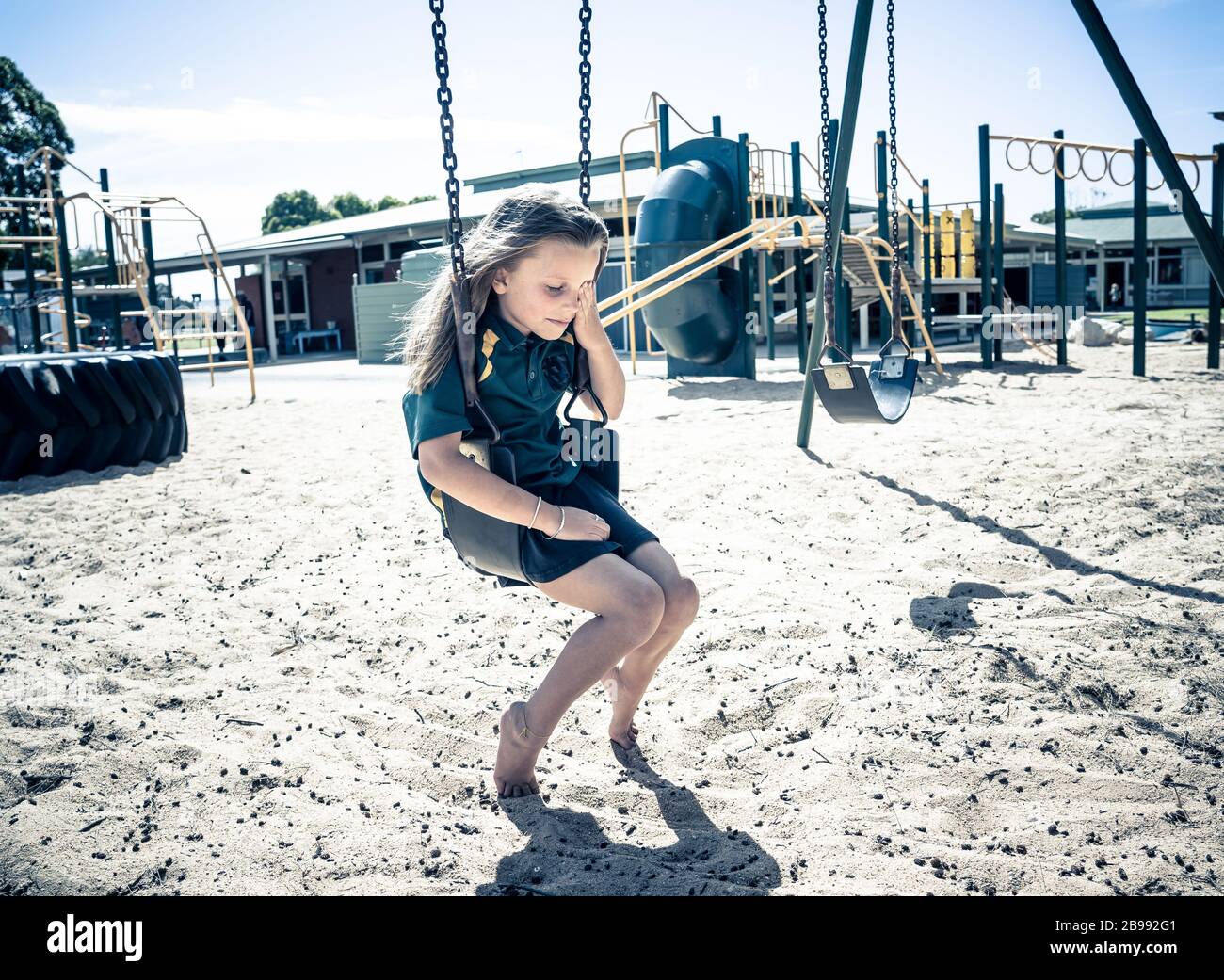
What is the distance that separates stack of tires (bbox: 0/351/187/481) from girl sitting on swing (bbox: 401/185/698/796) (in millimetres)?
5120

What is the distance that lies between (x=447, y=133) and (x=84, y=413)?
5.34 m

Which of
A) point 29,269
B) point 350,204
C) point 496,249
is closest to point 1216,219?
point 496,249

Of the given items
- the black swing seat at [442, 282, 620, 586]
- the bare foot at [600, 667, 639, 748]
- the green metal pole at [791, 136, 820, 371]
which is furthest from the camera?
the green metal pole at [791, 136, 820, 371]

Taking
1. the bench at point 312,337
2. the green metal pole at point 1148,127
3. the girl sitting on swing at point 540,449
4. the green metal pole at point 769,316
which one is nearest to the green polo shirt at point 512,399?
the girl sitting on swing at point 540,449

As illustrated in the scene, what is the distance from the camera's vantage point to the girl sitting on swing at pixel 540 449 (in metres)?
2.22

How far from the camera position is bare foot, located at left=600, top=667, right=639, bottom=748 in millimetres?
2576

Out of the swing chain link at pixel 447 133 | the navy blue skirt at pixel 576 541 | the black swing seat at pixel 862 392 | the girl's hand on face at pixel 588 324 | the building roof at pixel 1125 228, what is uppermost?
the building roof at pixel 1125 228

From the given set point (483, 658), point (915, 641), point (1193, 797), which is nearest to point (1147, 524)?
point (915, 641)

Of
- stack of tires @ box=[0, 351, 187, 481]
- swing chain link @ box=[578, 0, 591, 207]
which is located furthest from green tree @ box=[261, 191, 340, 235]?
swing chain link @ box=[578, 0, 591, 207]

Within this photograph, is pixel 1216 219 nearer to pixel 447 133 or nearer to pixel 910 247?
pixel 910 247

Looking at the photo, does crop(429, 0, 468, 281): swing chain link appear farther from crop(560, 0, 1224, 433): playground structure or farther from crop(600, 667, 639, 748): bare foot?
crop(560, 0, 1224, 433): playground structure

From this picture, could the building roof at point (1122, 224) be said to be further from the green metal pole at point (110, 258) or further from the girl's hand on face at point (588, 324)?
the girl's hand on face at point (588, 324)

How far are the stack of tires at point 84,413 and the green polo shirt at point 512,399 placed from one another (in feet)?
17.0
